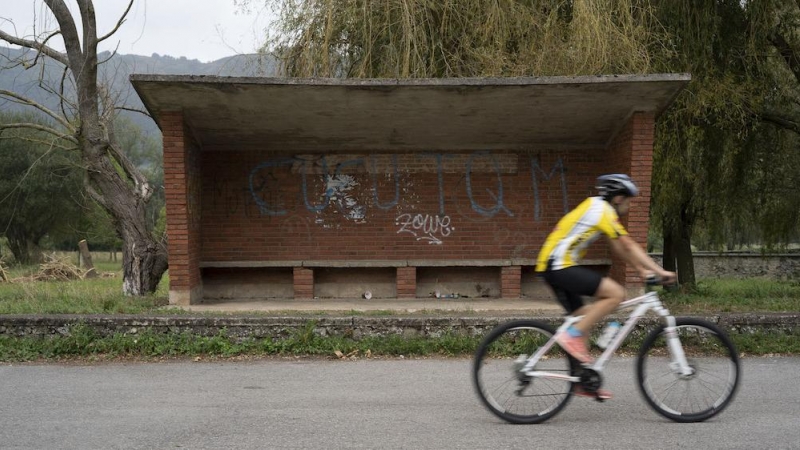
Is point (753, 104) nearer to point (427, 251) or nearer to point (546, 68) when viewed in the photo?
point (546, 68)

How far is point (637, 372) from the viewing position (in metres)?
4.91

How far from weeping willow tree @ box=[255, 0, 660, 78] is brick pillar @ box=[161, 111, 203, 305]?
9.10 ft

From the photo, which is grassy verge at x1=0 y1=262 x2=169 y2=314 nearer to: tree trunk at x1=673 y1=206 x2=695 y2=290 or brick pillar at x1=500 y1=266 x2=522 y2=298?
brick pillar at x1=500 y1=266 x2=522 y2=298

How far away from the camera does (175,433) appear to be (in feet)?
15.6

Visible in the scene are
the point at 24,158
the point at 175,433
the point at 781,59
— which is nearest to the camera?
the point at 175,433

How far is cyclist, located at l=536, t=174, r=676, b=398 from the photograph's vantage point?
15.5ft

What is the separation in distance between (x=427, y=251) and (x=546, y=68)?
11.1 ft

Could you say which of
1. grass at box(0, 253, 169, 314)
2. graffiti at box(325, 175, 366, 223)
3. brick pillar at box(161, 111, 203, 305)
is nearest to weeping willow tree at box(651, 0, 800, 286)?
graffiti at box(325, 175, 366, 223)

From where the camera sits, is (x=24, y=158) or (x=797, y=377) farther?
(x=24, y=158)

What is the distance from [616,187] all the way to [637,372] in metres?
1.37

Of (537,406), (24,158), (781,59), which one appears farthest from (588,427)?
(24,158)

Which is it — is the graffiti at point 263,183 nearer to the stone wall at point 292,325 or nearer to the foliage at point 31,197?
the stone wall at point 292,325

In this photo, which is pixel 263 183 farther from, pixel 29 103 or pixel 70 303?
pixel 29 103

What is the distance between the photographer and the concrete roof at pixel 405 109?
27.2ft
